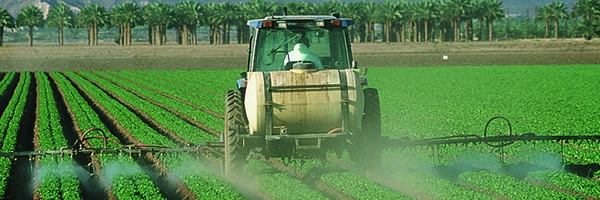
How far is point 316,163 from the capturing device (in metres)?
15.7

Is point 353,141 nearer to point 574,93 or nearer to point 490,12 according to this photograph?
point 574,93

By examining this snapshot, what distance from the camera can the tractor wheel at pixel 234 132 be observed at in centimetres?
1330

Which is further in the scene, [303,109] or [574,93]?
[574,93]

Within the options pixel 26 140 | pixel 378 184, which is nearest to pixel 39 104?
pixel 26 140

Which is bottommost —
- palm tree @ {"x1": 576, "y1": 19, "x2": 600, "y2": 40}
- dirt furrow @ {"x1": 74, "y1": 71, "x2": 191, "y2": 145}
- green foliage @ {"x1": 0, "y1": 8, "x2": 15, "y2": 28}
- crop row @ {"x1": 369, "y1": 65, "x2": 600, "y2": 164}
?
dirt furrow @ {"x1": 74, "y1": 71, "x2": 191, "y2": 145}

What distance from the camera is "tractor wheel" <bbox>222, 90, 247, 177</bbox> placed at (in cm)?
1330

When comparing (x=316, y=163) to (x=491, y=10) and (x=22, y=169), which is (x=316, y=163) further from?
(x=491, y=10)

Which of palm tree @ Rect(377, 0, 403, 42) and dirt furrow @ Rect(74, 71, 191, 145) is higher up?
palm tree @ Rect(377, 0, 403, 42)

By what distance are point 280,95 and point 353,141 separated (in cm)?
125

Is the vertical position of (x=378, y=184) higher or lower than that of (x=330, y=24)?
lower

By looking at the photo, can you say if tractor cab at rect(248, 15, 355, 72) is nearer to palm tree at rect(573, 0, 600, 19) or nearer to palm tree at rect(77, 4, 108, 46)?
palm tree at rect(573, 0, 600, 19)

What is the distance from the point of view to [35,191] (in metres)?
13.9

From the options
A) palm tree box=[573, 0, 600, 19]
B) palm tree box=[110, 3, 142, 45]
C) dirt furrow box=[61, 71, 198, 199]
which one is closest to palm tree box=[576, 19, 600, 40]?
palm tree box=[573, 0, 600, 19]

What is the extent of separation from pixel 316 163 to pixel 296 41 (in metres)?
2.60
